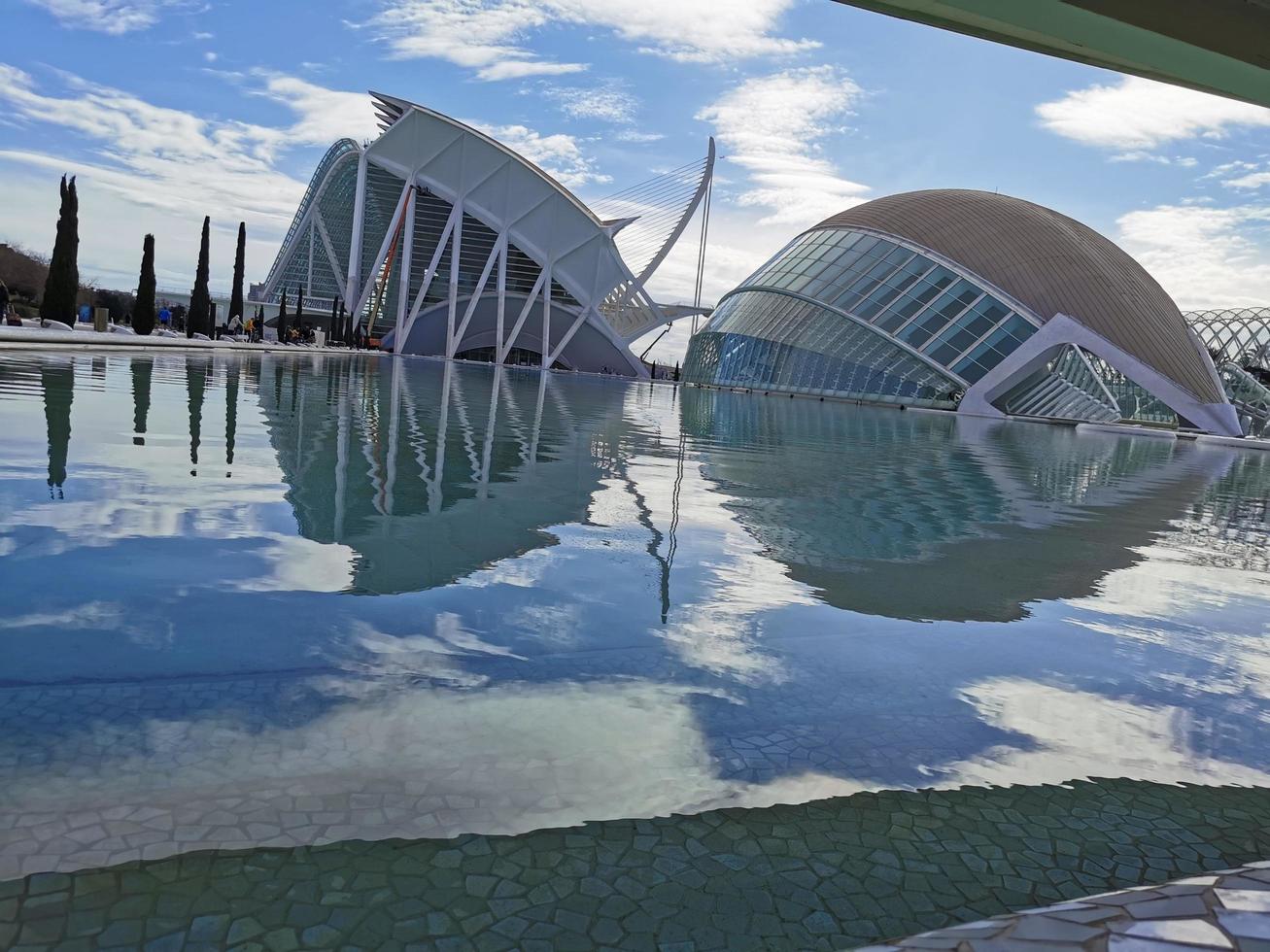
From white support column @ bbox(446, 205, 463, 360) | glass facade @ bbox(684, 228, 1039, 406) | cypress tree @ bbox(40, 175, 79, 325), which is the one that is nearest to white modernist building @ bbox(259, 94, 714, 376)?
white support column @ bbox(446, 205, 463, 360)

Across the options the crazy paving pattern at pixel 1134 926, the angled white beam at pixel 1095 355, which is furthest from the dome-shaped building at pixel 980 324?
the crazy paving pattern at pixel 1134 926

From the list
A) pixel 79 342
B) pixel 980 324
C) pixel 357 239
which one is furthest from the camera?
pixel 357 239

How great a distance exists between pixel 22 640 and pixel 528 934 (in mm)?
2067

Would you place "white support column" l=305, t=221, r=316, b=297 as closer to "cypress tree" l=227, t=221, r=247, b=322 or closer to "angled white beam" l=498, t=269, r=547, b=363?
"angled white beam" l=498, t=269, r=547, b=363

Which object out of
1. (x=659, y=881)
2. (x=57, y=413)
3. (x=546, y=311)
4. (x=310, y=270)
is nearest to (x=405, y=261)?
(x=546, y=311)

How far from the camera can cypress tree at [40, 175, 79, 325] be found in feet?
87.6

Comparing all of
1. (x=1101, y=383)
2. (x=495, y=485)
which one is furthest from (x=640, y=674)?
(x=1101, y=383)

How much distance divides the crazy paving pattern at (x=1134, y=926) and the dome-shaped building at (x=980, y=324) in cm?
3893

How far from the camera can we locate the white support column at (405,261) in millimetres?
58219

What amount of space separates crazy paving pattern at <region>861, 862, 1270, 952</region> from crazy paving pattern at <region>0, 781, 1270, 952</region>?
29cm

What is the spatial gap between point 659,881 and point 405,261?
59.2 m

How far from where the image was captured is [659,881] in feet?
6.78

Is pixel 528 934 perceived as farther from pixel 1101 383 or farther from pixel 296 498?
pixel 1101 383

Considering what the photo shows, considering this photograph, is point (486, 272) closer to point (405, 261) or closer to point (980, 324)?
point (405, 261)
